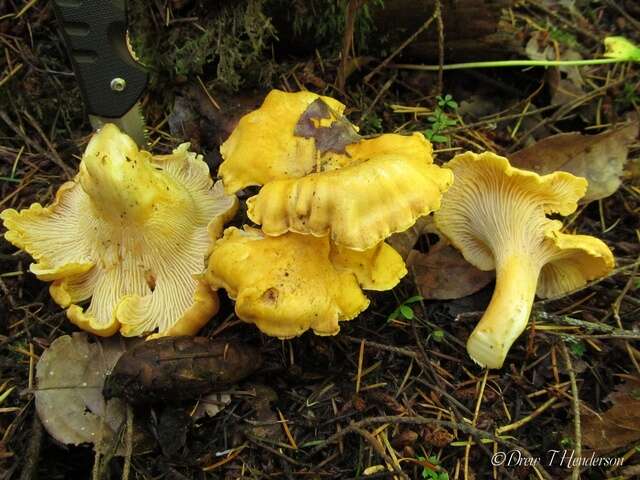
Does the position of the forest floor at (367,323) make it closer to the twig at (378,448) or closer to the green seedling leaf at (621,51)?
the twig at (378,448)

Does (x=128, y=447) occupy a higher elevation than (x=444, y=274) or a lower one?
lower

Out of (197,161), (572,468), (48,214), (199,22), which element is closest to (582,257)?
(572,468)

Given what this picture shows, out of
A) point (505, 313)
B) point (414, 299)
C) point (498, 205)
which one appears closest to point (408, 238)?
point (414, 299)

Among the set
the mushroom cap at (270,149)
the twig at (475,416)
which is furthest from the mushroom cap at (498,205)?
the mushroom cap at (270,149)

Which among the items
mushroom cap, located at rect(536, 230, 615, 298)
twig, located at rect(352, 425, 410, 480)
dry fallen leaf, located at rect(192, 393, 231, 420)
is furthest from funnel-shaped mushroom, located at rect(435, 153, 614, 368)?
dry fallen leaf, located at rect(192, 393, 231, 420)

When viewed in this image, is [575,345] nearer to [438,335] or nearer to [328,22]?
[438,335]

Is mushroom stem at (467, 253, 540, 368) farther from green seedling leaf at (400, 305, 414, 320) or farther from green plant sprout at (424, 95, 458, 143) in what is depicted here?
green plant sprout at (424, 95, 458, 143)
